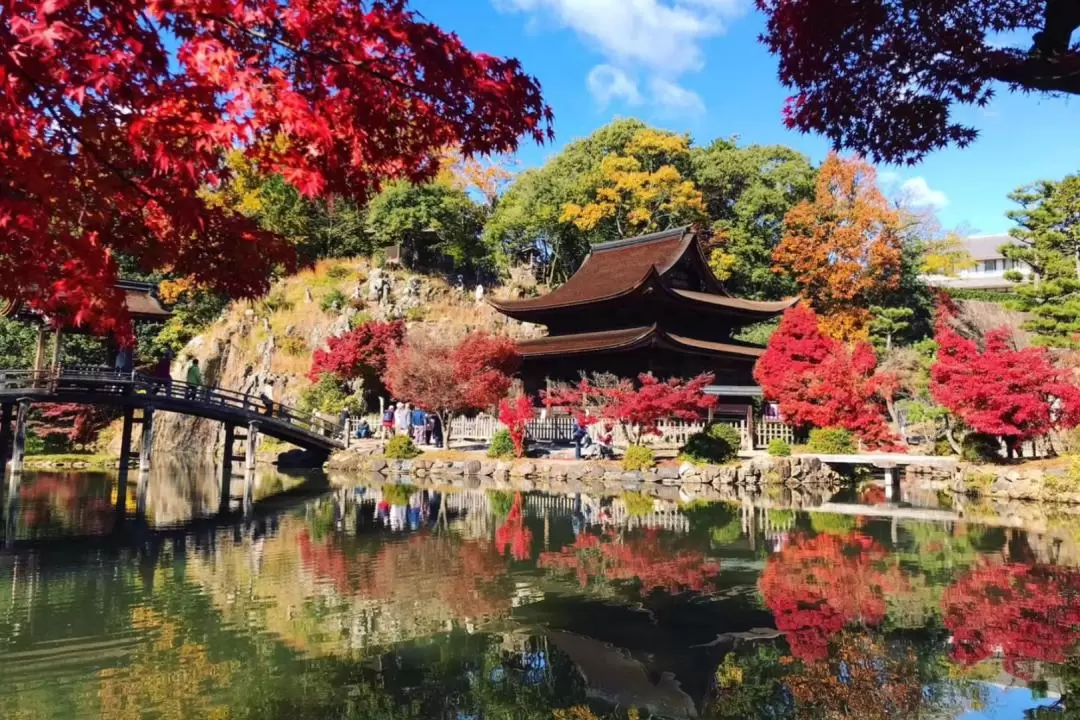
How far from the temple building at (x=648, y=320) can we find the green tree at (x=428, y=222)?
469 inches

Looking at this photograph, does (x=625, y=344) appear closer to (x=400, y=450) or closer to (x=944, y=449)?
(x=400, y=450)

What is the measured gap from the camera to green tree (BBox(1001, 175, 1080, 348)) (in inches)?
1135

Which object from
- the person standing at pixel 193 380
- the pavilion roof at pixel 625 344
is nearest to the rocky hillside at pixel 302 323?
the person standing at pixel 193 380

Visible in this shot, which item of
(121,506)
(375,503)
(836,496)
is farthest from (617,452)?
(121,506)

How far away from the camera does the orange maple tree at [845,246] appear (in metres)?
34.9

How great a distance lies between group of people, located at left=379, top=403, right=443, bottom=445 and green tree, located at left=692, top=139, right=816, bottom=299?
18.2 m

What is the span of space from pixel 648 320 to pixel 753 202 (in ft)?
41.9

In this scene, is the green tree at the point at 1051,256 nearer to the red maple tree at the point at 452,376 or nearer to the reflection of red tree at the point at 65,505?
the red maple tree at the point at 452,376

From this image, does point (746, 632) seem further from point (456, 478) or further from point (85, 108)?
point (456, 478)

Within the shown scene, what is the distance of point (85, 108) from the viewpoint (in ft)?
13.0

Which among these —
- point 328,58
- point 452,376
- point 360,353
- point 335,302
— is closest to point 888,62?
point 328,58

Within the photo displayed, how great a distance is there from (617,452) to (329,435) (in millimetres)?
10999

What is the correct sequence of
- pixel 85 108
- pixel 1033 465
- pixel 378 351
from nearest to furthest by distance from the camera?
1. pixel 85 108
2. pixel 1033 465
3. pixel 378 351

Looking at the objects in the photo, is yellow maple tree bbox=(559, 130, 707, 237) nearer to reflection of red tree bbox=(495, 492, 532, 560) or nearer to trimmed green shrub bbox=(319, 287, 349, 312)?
trimmed green shrub bbox=(319, 287, 349, 312)
